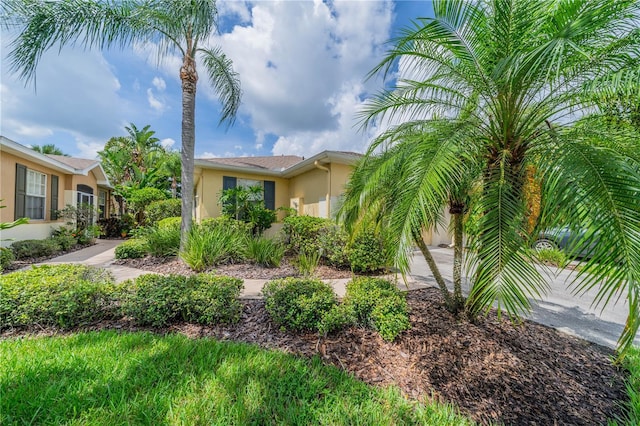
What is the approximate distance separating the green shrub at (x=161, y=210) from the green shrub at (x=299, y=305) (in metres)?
12.7

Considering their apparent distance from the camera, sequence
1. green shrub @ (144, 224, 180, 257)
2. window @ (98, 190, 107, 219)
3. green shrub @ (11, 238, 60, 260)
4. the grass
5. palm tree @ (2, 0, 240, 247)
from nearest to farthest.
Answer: the grass, palm tree @ (2, 0, 240, 247), green shrub @ (144, 224, 180, 257), green shrub @ (11, 238, 60, 260), window @ (98, 190, 107, 219)

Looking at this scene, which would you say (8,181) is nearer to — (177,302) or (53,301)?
(53,301)

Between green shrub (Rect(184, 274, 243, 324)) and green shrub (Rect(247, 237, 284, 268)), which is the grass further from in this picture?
green shrub (Rect(247, 237, 284, 268))

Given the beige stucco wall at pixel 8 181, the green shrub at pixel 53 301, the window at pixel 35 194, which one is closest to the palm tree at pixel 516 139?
the green shrub at pixel 53 301

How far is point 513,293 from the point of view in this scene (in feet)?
7.15

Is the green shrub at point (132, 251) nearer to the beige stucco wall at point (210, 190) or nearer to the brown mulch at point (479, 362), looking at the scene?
the beige stucco wall at point (210, 190)

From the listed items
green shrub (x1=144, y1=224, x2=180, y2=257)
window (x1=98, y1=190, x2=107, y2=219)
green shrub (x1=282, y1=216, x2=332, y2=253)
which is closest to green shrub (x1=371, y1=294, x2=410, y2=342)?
green shrub (x1=282, y1=216, x2=332, y2=253)

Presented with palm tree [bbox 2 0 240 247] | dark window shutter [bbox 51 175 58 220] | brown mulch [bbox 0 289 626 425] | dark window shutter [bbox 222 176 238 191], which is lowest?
brown mulch [bbox 0 289 626 425]

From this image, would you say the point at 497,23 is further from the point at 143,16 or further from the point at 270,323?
the point at 143,16

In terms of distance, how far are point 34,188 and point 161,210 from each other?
4.88 meters

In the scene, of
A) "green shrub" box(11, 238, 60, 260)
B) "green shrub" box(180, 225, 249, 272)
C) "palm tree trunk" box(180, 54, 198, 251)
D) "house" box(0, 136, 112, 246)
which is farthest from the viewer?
"house" box(0, 136, 112, 246)

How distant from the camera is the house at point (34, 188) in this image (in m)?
8.97

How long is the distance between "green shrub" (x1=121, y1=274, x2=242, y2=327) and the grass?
56 centimetres

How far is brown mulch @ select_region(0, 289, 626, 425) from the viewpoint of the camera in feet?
9.01
